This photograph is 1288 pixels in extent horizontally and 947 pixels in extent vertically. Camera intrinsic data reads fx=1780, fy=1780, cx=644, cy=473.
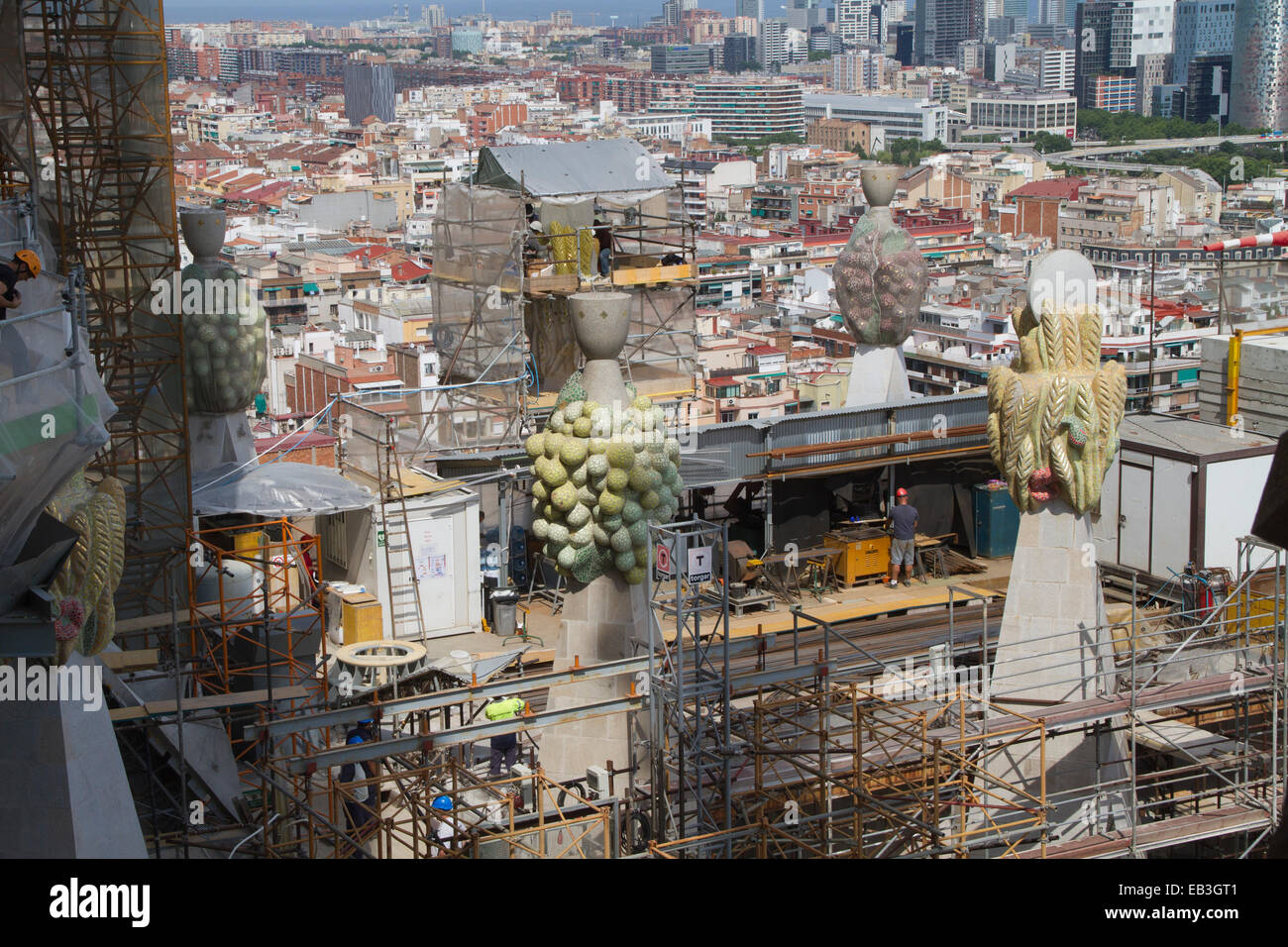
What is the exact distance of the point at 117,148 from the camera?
22.8 metres

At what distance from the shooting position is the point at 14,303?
10.1m


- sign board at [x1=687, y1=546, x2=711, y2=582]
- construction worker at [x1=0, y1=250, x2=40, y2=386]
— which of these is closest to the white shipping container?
sign board at [x1=687, y1=546, x2=711, y2=582]

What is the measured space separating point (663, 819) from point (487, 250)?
→ 15.2m

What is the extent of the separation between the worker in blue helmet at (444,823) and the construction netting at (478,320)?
9.75 metres

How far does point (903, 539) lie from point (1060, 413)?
8.85m

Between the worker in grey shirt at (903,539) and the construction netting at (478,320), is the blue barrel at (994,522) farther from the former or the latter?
the construction netting at (478,320)

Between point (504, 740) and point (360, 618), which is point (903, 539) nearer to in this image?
point (360, 618)

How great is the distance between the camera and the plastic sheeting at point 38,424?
338 inches

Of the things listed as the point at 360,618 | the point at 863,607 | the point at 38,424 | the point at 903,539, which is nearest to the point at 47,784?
the point at 38,424

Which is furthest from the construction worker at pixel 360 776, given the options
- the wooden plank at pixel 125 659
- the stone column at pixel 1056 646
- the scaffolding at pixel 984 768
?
the stone column at pixel 1056 646

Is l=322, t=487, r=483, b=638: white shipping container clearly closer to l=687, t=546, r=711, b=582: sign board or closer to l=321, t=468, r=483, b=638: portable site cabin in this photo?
l=321, t=468, r=483, b=638: portable site cabin
